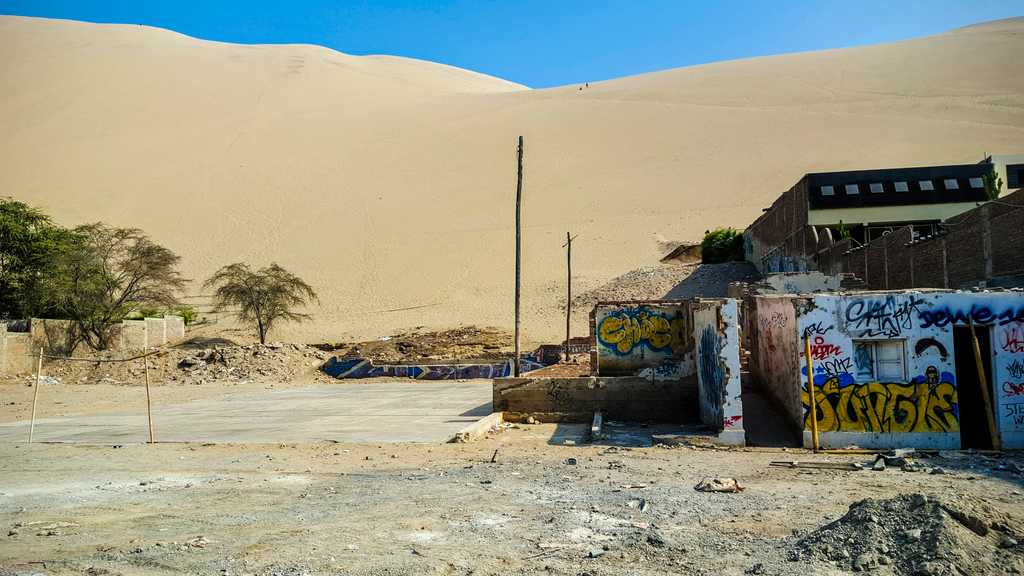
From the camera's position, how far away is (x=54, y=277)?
3325 centimetres

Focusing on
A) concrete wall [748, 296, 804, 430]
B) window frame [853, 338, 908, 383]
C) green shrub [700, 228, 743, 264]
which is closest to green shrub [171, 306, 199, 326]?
green shrub [700, 228, 743, 264]

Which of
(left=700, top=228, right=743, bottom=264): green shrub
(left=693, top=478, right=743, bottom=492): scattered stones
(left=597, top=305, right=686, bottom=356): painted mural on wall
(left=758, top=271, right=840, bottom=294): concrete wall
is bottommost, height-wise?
(left=693, top=478, right=743, bottom=492): scattered stones

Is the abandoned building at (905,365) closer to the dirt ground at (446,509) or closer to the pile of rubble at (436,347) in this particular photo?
the dirt ground at (446,509)

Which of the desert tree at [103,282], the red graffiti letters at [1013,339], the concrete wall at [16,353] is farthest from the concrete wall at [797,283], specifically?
the desert tree at [103,282]

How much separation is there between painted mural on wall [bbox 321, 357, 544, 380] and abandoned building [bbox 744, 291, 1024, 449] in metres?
17.0

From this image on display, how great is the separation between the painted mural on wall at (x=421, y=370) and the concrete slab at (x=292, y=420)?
451 cm

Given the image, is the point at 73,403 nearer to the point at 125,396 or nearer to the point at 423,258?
the point at 125,396

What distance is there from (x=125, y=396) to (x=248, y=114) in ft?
214

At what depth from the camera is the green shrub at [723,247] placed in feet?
144

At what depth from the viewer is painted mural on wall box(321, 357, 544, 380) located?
93.1 ft

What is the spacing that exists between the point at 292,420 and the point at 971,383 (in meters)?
12.8

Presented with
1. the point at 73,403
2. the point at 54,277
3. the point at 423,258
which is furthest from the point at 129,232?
the point at 423,258

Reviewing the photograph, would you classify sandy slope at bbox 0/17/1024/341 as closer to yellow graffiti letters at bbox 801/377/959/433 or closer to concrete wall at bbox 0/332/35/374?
concrete wall at bbox 0/332/35/374

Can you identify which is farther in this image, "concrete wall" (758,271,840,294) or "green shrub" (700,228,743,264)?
"green shrub" (700,228,743,264)
